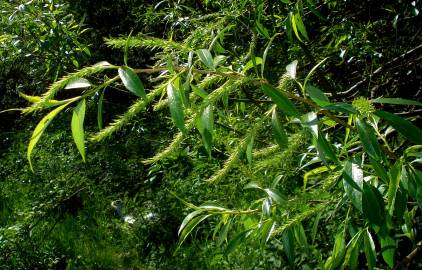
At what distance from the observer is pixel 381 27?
2.92 m

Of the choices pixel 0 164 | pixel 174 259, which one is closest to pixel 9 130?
pixel 0 164

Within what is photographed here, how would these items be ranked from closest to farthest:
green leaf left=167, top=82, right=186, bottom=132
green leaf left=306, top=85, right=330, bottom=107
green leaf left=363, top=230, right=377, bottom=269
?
green leaf left=167, top=82, right=186, bottom=132, green leaf left=306, top=85, right=330, bottom=107, green leaf left=363, top=230, right=377, bottom=269

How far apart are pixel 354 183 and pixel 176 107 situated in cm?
35

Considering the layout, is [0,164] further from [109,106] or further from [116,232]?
[116,232]

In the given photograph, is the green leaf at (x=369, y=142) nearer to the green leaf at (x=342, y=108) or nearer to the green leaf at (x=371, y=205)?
the green leaf at (x=342, y=108)

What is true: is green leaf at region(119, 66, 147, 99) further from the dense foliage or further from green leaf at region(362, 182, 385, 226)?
green leaf at region(362, 182, 385, 226)

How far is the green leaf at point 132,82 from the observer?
0.90 m

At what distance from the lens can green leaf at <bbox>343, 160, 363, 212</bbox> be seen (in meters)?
1.00

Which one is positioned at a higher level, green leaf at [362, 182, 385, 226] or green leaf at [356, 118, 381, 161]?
green leaf at [356, 118, 381, 161]

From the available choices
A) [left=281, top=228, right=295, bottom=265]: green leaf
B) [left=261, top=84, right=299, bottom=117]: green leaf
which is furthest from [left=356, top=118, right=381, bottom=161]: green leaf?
[left=281, top=228, right=295, bottom=265]: green leaf

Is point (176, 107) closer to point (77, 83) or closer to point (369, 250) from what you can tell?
point (77, 83)

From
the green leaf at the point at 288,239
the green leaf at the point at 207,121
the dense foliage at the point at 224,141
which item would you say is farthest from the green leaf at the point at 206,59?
the green leaf at the point at 288,239

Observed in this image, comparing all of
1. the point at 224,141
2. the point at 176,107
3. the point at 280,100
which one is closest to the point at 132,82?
the point at 176,107

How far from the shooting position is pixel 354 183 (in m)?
1.01
